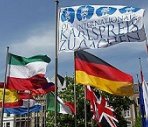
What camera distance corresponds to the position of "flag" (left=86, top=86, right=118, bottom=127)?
71.4 ft

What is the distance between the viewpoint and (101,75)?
20.0m

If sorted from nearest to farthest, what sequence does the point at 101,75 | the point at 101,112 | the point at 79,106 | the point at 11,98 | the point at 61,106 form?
the point at 101,75, the point at 101,112, the point at 11,98, the point at 61,106, the point at 79,106

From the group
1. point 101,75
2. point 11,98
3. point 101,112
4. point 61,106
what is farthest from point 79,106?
point 101,75

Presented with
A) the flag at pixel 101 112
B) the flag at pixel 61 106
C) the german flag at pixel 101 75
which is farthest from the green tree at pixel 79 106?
the german flag at pixel 101 75

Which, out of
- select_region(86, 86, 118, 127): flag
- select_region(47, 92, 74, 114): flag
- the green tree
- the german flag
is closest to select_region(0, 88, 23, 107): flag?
select_region(47, 92, 74, 114): flag

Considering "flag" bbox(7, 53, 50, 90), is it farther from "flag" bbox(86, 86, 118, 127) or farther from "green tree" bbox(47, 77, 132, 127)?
"green tree" bbox(47, 77, 132, 127)

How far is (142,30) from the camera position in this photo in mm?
18656

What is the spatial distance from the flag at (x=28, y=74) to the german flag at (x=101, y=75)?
11.6ft

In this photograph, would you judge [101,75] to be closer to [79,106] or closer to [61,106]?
[61,106]

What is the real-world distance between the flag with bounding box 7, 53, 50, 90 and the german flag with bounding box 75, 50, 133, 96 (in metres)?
3.52

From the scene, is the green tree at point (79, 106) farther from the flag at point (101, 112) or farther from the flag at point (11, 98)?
the flag at point (101, 112)

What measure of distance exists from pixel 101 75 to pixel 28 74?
557 cm

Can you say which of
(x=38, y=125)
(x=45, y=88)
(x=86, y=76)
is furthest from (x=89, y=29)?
(x=38, y=125)

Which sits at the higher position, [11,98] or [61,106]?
[11,98]
